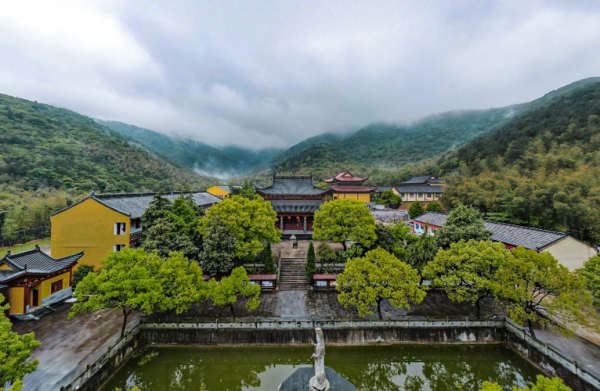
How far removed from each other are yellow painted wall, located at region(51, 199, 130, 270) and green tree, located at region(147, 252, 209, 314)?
8.49 meters

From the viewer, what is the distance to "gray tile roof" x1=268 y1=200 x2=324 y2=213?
1118 inches

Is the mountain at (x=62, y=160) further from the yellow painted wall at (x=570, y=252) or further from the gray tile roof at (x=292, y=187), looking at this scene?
the yellow painted wall at (x=570, y=252)

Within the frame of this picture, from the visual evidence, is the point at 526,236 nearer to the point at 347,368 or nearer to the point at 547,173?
the point at 547,173

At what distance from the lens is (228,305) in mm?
14555

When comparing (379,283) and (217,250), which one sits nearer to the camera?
(379,283)

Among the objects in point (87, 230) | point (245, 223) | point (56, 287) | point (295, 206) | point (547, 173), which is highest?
point (547, 173)

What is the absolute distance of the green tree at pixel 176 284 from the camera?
454 inches

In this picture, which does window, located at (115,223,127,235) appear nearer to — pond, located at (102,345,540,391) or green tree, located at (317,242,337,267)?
pond, located at (102,345,540,391)

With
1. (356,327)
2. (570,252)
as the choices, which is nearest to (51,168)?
(356,327)

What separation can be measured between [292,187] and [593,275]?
27075mm

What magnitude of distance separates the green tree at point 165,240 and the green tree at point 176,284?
3299mm

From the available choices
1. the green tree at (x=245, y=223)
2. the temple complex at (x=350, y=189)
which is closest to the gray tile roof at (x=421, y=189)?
the temple complex at (x=350, y=189)

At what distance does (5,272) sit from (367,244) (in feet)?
74.4

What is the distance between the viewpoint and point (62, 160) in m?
47.1
